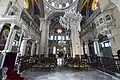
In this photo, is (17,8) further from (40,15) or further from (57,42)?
(57,42)

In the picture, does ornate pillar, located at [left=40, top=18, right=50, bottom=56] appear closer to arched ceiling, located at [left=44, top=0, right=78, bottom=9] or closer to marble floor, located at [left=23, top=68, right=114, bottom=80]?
arched ceiling, located at [left=44, top=0, right=78, bottom=9]

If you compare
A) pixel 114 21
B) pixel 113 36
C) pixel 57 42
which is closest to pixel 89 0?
pixel 114 21

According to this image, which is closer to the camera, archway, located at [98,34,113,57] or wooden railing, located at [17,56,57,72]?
wooden railing, located at [17,56,57,72]

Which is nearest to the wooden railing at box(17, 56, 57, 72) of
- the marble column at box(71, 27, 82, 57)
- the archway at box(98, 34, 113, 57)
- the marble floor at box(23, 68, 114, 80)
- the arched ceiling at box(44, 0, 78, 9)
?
the marble floor at box(23, 68, 114, 80)

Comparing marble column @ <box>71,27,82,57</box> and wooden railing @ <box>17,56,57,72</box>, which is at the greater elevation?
marble column @ <box>71,27,82,57</box>

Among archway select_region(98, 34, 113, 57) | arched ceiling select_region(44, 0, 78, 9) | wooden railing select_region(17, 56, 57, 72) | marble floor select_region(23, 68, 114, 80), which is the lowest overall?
marble floor select_region(23, 68, 114, 80)

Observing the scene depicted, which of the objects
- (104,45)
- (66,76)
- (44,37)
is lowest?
(66,76)

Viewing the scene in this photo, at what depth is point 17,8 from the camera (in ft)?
24.6

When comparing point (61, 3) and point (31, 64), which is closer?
point (31, 64)

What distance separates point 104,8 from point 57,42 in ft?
62.0

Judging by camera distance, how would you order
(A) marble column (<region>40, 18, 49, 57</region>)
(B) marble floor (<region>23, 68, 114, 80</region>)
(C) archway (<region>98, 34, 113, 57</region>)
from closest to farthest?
(B) marble floor (<region>23, 68, 114, 80</region>) → (C) archway (<region>98, 34, 113, 57</region>) → (A) marble column (<region>40, 18, 49, 57</region>)

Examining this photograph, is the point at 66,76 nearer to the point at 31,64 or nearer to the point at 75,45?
the point at 31,64

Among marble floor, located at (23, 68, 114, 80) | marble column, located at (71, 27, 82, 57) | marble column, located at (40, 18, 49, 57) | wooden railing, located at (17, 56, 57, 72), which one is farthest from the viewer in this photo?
marble column, located at (40, 18, 49, 57)

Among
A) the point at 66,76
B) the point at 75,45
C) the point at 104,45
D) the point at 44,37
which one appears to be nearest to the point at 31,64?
the point at 66,76
